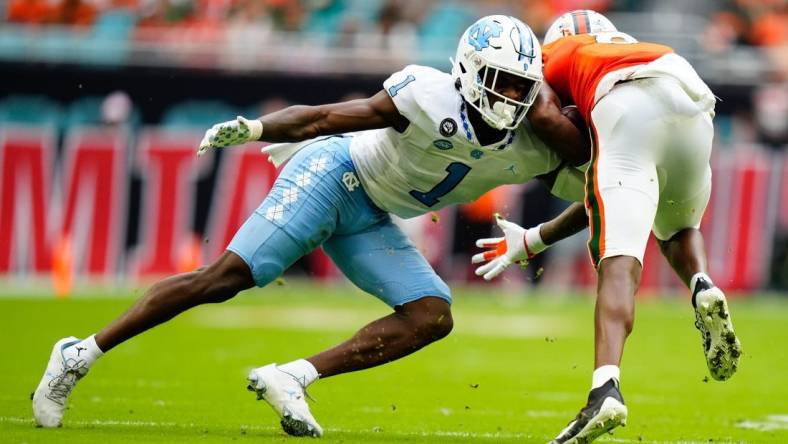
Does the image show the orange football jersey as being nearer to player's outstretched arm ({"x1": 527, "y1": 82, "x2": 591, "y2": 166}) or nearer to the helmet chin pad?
player's outstretched arm ({"x1": 527, "y1": 82, "x2": 591, "y2": 166})

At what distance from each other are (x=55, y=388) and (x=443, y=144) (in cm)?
200

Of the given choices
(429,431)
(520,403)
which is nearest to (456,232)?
(520,403)

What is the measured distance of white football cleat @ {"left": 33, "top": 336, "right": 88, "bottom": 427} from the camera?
604 cm

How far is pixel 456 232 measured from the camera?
54.2 feet

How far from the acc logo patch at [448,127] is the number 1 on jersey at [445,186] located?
212 millimetres

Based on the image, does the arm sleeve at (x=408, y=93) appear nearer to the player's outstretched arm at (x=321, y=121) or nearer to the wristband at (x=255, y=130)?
the player's outstretched arm at (x=321, y=121)

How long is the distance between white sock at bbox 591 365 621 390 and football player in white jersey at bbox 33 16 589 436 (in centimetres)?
108

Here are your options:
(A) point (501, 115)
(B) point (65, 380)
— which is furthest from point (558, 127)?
(B) point (65, 380)

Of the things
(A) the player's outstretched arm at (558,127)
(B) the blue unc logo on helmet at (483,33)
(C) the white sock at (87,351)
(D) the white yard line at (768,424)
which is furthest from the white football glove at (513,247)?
(C) the white sock at (87,351)

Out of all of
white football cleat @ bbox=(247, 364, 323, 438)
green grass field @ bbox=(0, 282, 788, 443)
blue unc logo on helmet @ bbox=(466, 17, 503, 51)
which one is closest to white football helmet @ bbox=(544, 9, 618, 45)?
blue unc logo on helmet @ bbox=(466, 17, 503, 51)

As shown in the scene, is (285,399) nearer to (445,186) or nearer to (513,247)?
(445,186)

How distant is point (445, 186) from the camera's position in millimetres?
6246

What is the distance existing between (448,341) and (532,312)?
121 inches

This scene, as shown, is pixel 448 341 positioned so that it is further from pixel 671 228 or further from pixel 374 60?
pixel 671 228
